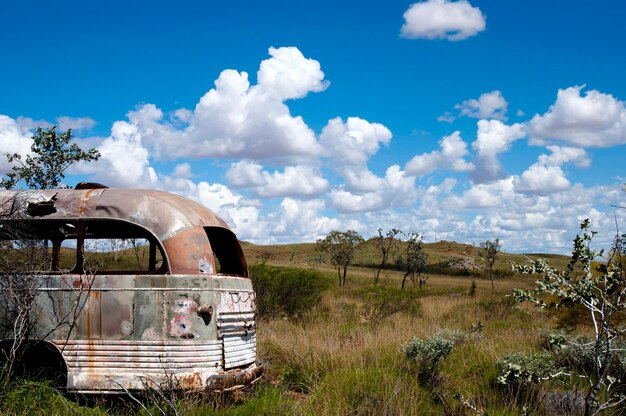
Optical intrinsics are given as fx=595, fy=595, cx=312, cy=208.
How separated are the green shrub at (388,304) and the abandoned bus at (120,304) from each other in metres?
10.5

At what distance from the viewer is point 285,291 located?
15977mm

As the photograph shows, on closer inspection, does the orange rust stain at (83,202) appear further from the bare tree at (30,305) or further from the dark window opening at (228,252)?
the dark window opening at (228,252)

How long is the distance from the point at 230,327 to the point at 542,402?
3.69 m

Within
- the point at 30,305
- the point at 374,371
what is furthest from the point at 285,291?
the point at 30,305

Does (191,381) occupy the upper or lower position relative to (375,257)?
upper

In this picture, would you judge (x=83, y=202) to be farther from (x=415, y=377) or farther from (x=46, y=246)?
(x=415, y=377)

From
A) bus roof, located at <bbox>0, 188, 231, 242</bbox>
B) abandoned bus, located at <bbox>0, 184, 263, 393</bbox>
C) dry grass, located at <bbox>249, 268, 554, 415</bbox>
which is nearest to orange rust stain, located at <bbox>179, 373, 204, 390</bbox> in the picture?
abandoned bus, located at <bbox>0, 184, 263, 393</bbox>

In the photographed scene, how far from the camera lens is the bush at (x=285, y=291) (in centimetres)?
1539

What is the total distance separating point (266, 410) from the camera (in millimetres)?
5992

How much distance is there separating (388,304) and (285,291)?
3.17 m

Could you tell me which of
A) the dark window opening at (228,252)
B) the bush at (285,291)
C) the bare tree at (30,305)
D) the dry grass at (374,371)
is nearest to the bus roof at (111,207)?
the bare tree at (30,305)

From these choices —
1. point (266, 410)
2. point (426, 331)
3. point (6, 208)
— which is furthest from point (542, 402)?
point (6, 208)

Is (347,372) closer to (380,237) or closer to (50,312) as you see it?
(50,312)

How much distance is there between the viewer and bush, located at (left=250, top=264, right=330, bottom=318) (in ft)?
50.5
